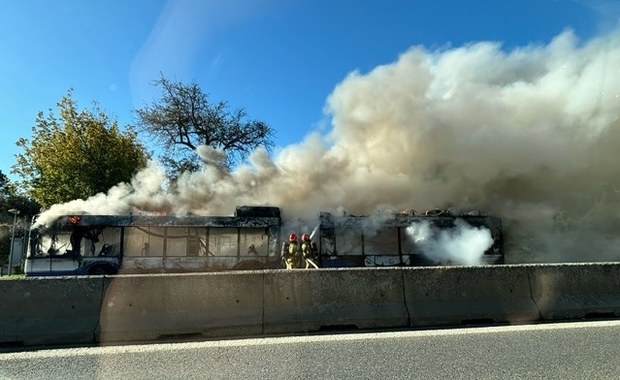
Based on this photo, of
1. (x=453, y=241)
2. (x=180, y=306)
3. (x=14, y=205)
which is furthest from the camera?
(x=14, y=205)

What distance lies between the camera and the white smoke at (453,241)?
15984 mm

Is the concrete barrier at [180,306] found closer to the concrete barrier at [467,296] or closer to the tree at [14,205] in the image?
the concrete barrier at [467,296]

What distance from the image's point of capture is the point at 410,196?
20422 mm

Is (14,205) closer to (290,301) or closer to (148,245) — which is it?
(148,245)

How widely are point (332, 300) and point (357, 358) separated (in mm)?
1712

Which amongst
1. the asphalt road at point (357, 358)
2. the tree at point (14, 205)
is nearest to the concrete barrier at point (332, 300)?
the asphalt road at point (357, 358)

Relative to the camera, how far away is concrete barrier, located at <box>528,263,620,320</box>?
7566 millimetres

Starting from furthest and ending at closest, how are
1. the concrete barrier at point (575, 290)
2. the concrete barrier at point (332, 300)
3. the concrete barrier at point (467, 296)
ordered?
the concrete barrier at point (575, 290) < the concrete barrier at point (467, 296) < the concrete barrier at point (332, 300)

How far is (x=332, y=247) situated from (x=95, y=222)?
281 inches

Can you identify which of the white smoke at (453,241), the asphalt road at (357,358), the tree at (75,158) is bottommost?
the asphalt road at (357,358)

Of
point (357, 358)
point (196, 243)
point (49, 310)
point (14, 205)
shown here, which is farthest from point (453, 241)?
point (14, 205)

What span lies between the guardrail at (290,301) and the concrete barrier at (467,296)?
0.05ft

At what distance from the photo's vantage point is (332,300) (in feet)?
23.2

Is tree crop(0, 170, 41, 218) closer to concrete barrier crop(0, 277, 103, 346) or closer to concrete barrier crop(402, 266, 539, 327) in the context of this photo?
concrete barrier crop(0, 277, 103, 346)
